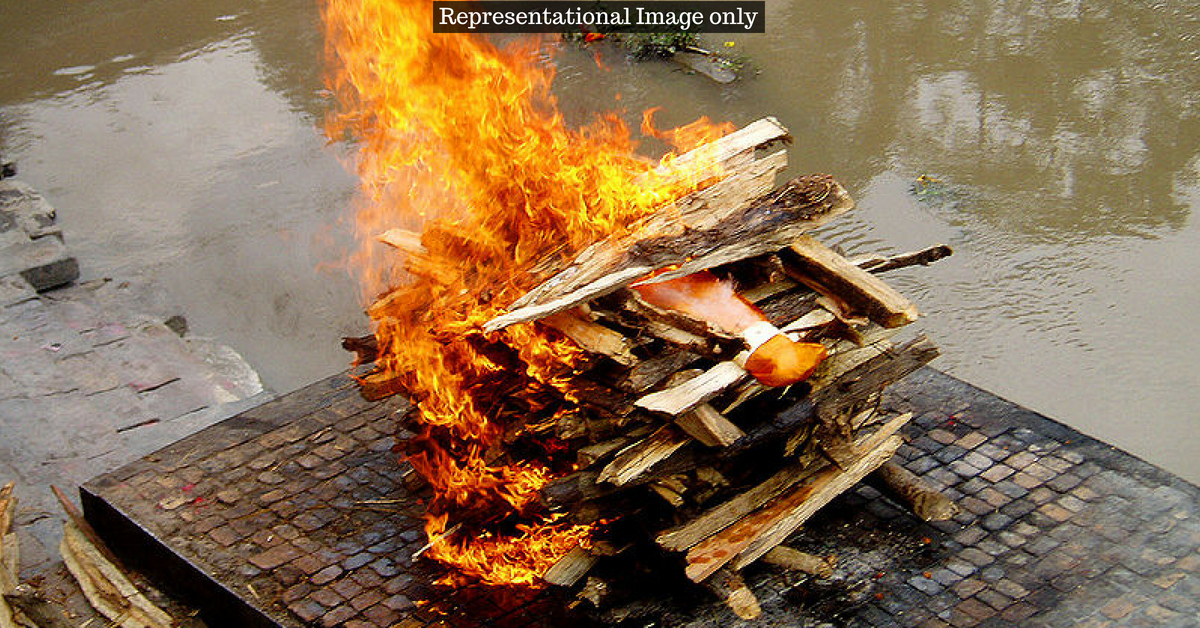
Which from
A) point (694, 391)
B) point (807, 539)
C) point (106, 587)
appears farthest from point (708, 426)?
point (106, 587)

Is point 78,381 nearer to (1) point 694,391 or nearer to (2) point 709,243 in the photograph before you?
(2) point 709,243

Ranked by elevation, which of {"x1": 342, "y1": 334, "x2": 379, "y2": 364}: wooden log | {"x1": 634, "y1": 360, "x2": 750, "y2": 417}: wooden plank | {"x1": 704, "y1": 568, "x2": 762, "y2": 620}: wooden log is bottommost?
{"x1": 704, "y1": 568, "x2": 762, "y2": 620}: wooden log

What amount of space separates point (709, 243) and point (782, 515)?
1222 millimetres

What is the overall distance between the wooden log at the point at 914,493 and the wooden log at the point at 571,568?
146 centimetres

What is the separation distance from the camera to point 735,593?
4918 mm

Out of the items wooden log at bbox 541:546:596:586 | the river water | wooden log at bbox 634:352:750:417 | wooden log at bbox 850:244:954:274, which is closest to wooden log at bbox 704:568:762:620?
wooden log at bbox 541:546:596:586

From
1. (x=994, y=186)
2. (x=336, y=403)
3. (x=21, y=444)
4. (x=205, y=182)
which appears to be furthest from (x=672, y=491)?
(x=205, y=182)

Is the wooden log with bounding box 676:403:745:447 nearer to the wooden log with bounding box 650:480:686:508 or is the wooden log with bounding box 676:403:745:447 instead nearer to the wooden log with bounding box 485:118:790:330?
the wooden log with bounding box 650:480:686:508

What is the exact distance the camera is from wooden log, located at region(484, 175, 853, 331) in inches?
195

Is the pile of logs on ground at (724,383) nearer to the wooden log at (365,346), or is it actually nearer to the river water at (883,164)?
the wooden log at (365,346)

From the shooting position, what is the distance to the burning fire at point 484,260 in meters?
5.25

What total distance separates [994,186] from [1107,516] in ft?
15.3

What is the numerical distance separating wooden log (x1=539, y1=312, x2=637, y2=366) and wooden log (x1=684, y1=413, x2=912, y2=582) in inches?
34.2

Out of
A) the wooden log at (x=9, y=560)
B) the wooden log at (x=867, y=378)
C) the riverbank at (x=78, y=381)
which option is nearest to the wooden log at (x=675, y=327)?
the wooden log at (x=867, y=378)
